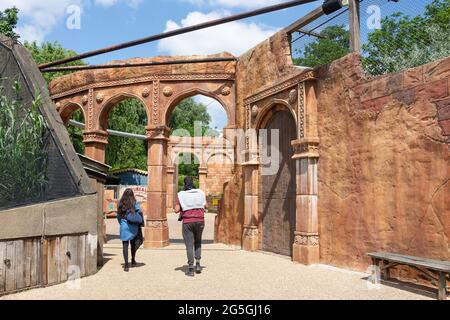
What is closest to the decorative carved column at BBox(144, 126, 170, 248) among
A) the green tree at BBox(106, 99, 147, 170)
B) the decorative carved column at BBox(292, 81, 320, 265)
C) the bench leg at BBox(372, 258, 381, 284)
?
the decorative carved column at BBox(292, 81, 320, 265)

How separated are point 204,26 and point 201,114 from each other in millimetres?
37762

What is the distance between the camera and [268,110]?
9.73 metres

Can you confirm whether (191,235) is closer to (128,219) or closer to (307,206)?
(128,219)

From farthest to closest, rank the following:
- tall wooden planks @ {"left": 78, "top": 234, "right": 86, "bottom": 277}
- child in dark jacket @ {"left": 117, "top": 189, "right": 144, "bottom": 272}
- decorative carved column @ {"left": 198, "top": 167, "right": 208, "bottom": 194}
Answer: decorative carved column @ {"left": 198, "top": 167, "right": 208, "bottom": 194}
child in dark jacket @ {"left": 117, "top": 189, "right": 144, "bottom": 272}
tall wooden planks @ {"left": 78, "top": 234, "right": 86, "bottom": 277}

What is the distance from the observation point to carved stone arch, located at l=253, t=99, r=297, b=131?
910cm

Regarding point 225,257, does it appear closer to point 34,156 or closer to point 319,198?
point 319,198

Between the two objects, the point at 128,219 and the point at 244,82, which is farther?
the point at 244,82

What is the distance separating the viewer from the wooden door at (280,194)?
28.9ft

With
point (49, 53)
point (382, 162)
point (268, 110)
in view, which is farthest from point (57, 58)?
point (382, 162)

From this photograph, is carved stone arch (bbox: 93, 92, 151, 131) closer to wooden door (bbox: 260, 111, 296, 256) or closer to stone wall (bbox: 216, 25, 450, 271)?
wooden door (bbox: 260, 111, 296, 256)

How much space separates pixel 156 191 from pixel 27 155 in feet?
16.0

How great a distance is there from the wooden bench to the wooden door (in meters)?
2.59

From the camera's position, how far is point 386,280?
20.0ft
